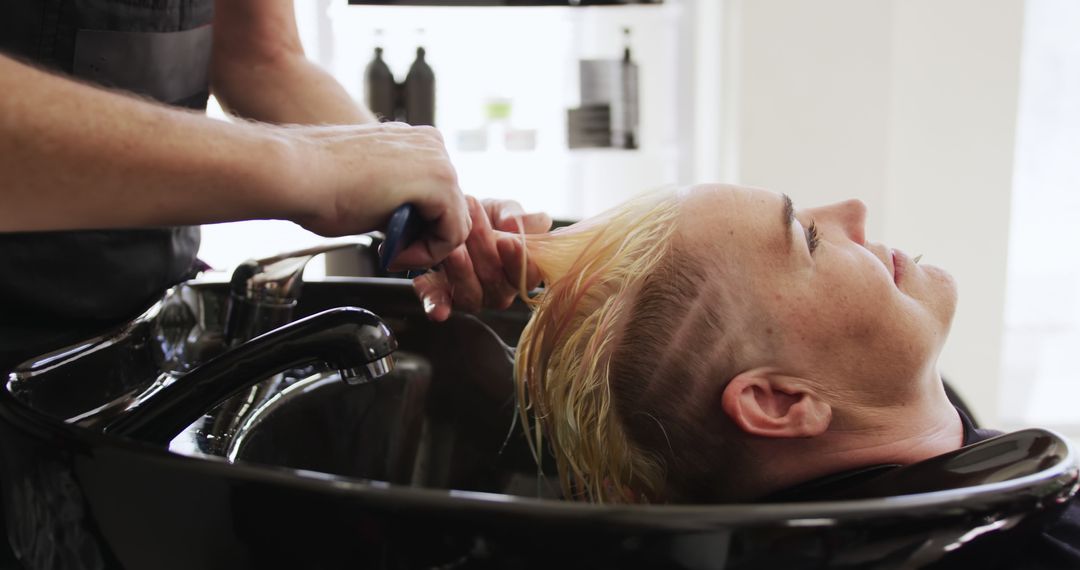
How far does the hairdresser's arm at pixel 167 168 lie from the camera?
621 mm

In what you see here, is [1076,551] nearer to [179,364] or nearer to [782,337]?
[782,337]

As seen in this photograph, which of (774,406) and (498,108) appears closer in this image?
(774,406)

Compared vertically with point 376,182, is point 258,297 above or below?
below

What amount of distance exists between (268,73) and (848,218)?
2.71 feet

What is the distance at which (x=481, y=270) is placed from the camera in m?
1.06

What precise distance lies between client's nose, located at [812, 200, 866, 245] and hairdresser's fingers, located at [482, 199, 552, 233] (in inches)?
13.2

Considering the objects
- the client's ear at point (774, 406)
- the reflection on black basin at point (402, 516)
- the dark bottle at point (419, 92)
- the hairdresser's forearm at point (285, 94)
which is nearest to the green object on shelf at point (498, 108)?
the dark bottle at point (419, 92)

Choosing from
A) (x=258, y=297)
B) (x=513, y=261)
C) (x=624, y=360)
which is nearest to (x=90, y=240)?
(x=258, y=297)

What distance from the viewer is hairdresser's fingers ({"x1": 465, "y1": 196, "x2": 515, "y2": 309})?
1.04 m

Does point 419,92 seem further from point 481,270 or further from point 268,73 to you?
point 481,270

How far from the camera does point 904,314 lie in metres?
1.03

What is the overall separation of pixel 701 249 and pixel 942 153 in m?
1.92

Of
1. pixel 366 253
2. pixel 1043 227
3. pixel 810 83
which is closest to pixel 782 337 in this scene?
pixel 366 253

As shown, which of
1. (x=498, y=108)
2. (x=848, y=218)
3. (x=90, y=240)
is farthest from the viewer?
(x=498, y=108)
